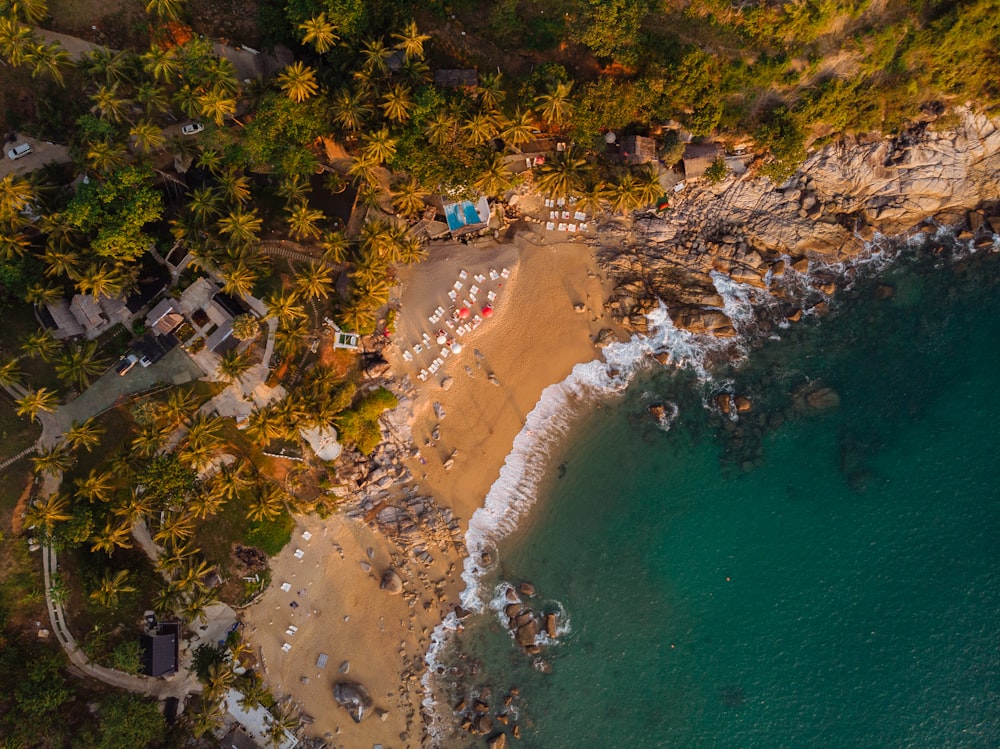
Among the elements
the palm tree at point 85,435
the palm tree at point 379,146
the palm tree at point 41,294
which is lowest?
the palm tree at point 85,435

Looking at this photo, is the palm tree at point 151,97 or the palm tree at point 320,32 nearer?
the palm tree at point 320,32

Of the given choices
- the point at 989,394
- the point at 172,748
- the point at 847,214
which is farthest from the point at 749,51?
Answer: the point at 172,748

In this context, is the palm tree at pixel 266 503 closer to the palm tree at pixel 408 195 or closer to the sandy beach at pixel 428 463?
the sandy beach at pixel 428 463

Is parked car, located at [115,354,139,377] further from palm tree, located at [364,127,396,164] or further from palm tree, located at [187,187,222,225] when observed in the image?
palm tree, located at [364,127,396,164]

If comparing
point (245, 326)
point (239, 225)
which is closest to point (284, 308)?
point (245, 326)

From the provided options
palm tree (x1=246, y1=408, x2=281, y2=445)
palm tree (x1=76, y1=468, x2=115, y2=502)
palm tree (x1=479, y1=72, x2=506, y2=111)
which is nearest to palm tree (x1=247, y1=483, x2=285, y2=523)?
palm tree (x1=246, y1=408, x2=281, y2=445)

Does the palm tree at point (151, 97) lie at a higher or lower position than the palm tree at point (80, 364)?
higher

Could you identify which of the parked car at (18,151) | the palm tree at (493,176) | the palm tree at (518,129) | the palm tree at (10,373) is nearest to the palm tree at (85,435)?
the palm tree at (10,373)
